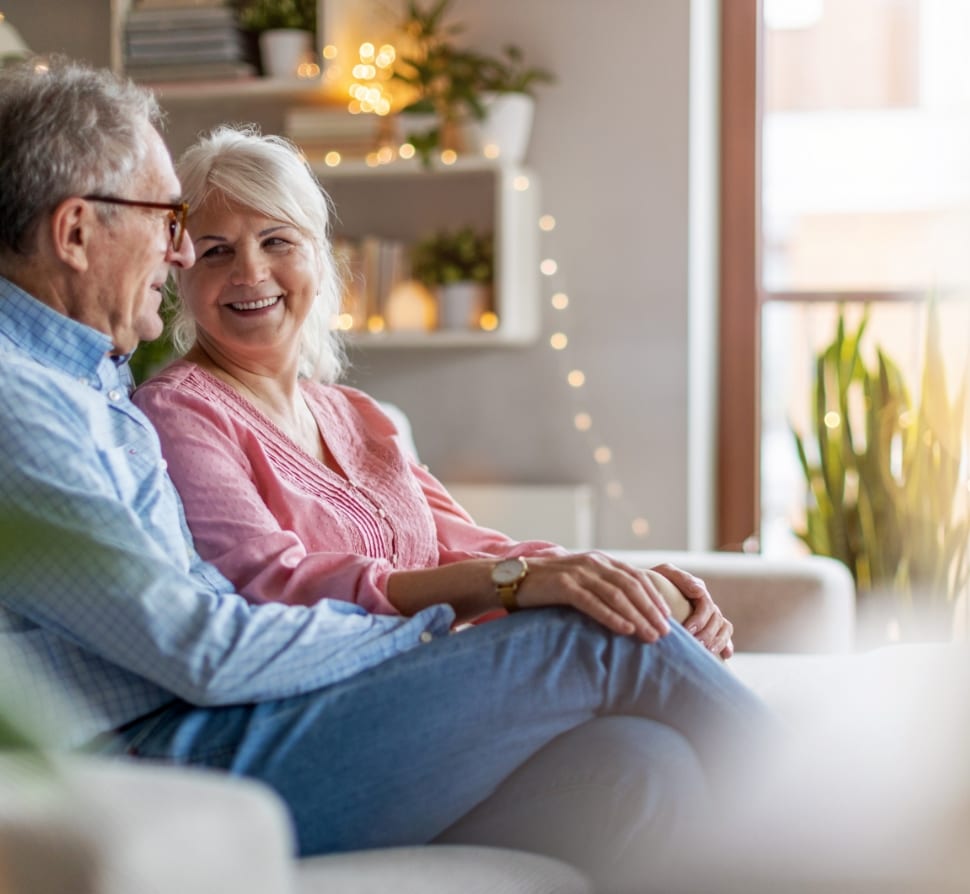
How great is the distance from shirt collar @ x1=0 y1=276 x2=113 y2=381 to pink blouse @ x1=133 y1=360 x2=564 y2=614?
16 centimetres

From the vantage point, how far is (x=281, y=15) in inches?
133

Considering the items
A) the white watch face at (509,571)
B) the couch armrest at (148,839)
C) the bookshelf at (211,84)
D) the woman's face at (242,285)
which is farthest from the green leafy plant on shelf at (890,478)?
the couch armrest at (148,839)

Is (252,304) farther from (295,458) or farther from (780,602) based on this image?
(780,602)

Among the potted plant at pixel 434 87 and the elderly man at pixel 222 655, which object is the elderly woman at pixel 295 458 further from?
the potted plant at pixel 434 87

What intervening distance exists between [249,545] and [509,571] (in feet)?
0.95

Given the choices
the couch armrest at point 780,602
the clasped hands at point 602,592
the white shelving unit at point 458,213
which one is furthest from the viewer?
the white shelving unit at point 458,213

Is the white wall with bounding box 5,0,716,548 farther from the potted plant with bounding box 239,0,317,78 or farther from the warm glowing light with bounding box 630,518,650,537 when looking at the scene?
the potted plant with bounding box 239,0,317,78

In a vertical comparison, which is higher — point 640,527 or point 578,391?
point 578,391

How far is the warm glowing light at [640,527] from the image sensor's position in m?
3.47

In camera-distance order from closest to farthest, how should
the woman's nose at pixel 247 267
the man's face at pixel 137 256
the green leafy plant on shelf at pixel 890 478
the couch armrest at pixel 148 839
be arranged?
the couch armrest at pixel 148 839
the man's face at pixel 137 256
the woman's nose at pixel 247 267
the green leafy plant on shelf at pixel 890 478

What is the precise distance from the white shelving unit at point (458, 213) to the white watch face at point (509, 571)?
1.91m

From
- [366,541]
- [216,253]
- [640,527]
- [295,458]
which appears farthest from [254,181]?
[640,527]

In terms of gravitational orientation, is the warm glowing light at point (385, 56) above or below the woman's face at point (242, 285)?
above

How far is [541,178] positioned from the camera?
347cm
